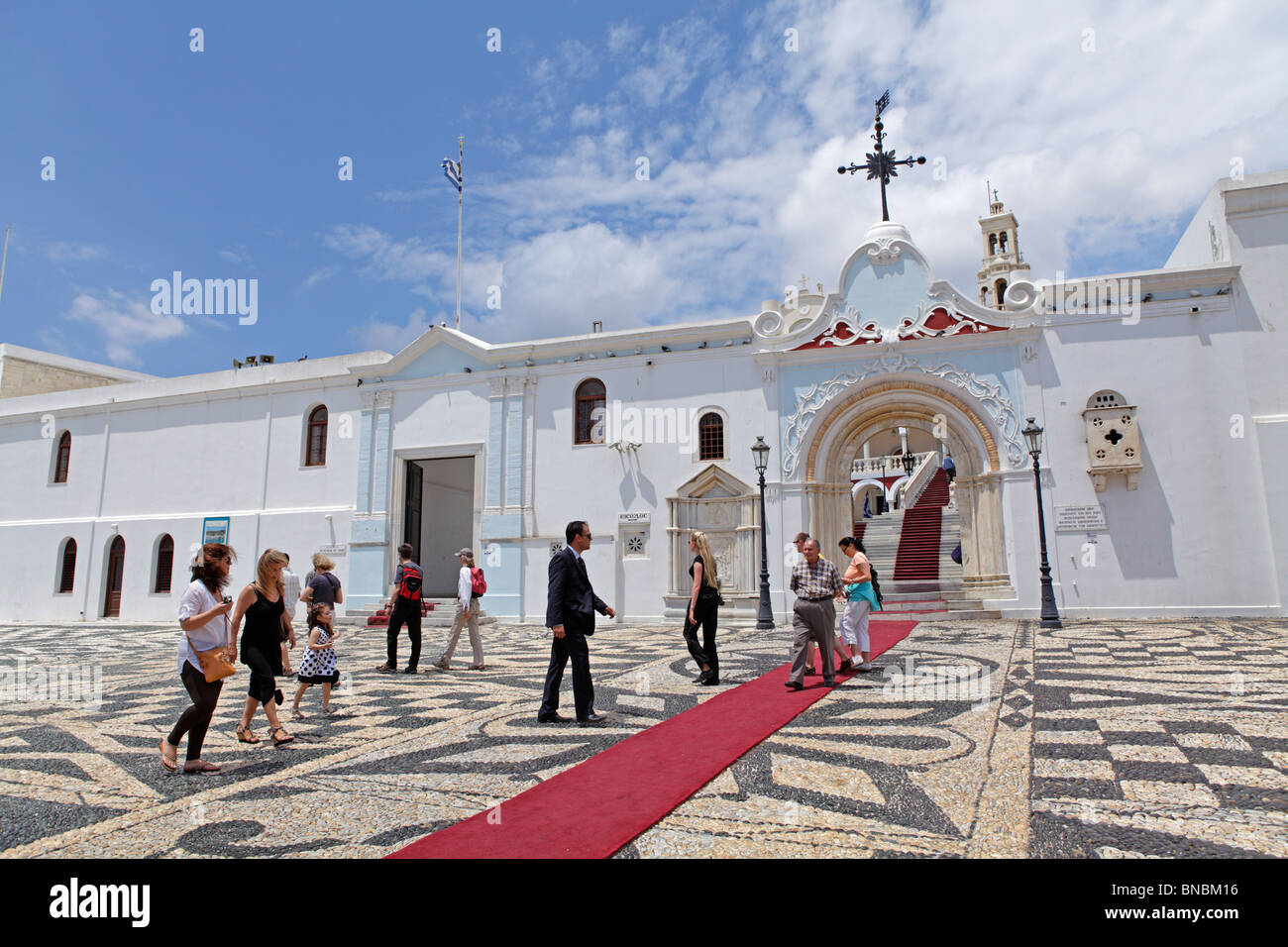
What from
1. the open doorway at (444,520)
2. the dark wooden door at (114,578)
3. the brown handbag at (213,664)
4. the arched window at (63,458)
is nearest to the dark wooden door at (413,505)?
the open doorway at (444,520)

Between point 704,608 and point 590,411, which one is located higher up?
point 590,411

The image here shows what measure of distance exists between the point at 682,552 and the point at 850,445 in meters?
4.74

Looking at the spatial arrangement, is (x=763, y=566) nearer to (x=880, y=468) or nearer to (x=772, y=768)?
(x=772, y=768)

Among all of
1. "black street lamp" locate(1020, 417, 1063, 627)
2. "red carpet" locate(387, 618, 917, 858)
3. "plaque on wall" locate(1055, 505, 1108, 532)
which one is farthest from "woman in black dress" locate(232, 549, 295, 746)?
"plaque on wall" locate(1055, 505, 1108, 532)

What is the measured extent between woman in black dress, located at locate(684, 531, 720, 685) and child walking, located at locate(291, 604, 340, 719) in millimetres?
3619

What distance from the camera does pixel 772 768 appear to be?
4992 millimetres

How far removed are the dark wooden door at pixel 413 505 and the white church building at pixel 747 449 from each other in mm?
85

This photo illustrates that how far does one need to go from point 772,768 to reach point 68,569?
2791 cm

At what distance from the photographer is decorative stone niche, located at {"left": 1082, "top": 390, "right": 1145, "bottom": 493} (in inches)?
604

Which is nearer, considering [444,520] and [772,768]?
[772,768]

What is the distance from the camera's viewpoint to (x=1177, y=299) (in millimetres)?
15789

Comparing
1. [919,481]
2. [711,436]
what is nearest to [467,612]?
[711,436]

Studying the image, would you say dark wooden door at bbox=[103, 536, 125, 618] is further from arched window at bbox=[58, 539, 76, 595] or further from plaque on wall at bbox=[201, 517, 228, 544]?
plaque on wall at bbox=[201, 517, 228, 544]
